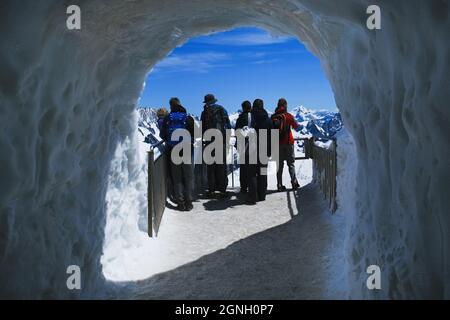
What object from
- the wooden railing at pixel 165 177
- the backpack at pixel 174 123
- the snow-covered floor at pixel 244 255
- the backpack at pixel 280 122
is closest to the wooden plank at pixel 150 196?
the wooden railing at pixel 165 177

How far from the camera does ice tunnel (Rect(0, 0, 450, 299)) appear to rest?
2.53m

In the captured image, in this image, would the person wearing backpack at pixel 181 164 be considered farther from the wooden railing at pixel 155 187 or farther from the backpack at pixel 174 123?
the wooden railing at pixel 155 187

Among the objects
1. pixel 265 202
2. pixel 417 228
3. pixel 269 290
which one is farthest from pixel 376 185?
pixel 265 202

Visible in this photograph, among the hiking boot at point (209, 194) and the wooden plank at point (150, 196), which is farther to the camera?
the hiking boot at point (209, 194)

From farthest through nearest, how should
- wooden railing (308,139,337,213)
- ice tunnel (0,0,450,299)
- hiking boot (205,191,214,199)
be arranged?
hiking boot (205,191,214,199), wooden railing (308,139,337,213), ice tunnel (0,0,450,299)

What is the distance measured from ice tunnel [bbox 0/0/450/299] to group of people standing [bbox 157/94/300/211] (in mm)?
Answer: 2920

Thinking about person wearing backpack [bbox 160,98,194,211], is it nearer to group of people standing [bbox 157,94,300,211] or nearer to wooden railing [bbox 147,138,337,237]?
group of people standing [bbox 157,94,300,211]

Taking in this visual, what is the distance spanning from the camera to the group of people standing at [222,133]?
8461 millimetres

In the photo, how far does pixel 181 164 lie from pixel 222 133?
1.24 meters

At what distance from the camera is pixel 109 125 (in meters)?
5.59

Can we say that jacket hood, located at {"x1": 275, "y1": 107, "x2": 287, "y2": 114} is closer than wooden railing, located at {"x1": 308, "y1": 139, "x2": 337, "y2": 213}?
No

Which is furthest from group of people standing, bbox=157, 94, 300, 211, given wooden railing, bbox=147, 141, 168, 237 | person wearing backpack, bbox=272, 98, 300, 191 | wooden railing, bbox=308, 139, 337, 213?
wooden railing, bbox=308, 139, 337, 213

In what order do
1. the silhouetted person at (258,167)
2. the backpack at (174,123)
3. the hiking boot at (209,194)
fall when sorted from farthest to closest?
the hiking boot at (209,194), the silhouetted person at (258,167), the backpack at (174,123)

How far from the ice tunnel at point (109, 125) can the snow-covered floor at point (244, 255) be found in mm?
723
